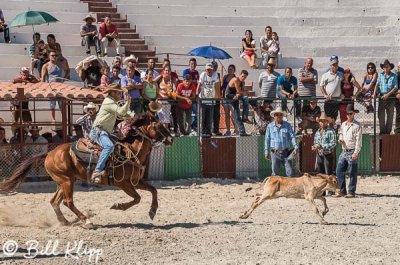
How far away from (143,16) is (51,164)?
13805mm

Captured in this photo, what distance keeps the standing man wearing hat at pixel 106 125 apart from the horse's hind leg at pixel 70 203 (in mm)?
401

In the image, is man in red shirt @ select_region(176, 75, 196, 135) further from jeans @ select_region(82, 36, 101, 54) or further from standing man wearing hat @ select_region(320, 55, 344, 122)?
jeans @ select_region(82, 36, 101, 54)

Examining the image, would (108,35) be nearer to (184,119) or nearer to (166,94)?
(166,94)

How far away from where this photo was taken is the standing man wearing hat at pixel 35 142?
2008cm

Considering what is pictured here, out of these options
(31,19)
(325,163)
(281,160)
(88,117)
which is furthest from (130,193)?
(31,19)

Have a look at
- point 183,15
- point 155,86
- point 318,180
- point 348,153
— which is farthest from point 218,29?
point 318,180

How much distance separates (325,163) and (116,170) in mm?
5480

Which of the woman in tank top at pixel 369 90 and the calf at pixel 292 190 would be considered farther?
the woman in tank top at pixel 369 90

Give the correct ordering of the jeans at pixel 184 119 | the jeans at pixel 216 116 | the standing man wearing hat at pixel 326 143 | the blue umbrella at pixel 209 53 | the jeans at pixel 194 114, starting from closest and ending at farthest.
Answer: the standing man wearing hat at pixel 326 143, the jeans at pixel 184 119, the jeans at pixel 194 114, the jeans at pixel 216 116, the blue umbrella at pixel 209 53

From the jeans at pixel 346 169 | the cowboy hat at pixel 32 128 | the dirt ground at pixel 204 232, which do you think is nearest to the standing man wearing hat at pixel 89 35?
the cowboy hat at pixel 32 128

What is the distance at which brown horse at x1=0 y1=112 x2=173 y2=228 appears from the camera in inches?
621

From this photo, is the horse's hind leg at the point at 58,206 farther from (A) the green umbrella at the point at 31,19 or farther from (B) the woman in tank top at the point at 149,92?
(A) the green umbrella at the point at 31,19

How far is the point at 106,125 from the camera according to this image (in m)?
15.8

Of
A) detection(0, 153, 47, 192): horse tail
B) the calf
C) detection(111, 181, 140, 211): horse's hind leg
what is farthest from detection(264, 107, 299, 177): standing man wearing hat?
detection(0, 153, 47, 192): horse tail
